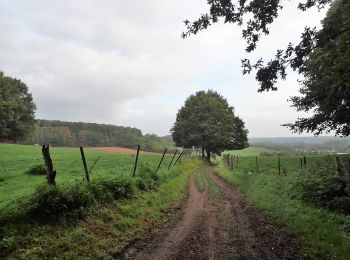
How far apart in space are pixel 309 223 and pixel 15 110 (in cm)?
7467

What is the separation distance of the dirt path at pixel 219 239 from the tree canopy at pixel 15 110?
61.0 metres

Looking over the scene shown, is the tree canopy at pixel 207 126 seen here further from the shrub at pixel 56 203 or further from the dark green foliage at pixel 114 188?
the shrub at pixel 56 203

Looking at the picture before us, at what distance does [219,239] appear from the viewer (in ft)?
36.3

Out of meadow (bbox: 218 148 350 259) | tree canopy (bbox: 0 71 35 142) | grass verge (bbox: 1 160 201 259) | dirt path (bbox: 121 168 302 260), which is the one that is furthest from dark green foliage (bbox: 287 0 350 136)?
tree canopy (bbox: 0 71 35 142)

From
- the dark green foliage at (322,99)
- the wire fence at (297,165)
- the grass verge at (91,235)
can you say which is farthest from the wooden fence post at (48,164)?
the dark green foliage at (322,99)

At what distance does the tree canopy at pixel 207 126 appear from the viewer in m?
70.4

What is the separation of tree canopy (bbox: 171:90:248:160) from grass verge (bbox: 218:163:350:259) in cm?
4968

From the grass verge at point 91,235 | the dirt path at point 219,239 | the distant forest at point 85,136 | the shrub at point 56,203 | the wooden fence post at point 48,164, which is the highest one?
the distant forest at point 85,136

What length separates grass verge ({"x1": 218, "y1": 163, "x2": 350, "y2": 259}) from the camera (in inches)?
373

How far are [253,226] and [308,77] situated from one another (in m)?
25.3

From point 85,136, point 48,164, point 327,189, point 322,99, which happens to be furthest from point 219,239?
point 85,136

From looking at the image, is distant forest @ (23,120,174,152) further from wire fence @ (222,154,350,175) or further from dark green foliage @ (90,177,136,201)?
dark green foliage @ (90,177,136,201)

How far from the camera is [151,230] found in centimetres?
1256

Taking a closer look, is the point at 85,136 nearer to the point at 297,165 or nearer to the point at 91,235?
the point at 297,165
